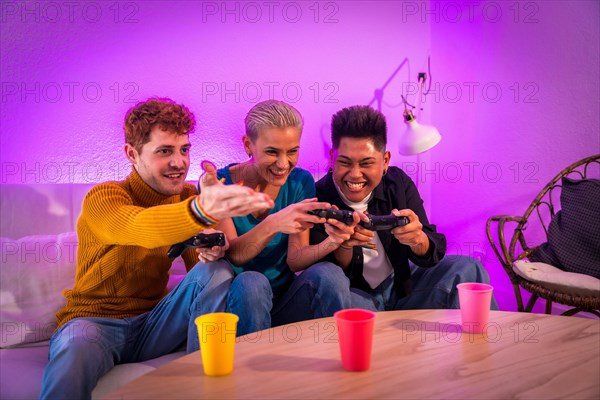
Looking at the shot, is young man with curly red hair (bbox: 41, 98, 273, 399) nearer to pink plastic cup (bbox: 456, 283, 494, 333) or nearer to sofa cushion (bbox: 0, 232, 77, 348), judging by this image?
sofa cushion (bbox: 0, 232, 77, 348)

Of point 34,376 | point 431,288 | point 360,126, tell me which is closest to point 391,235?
point 431,288

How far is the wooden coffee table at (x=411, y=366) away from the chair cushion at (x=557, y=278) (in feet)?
2.51

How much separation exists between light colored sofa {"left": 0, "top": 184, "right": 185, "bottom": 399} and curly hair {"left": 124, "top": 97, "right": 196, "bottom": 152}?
1.63ft

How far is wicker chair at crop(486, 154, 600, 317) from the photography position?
2.03 meters

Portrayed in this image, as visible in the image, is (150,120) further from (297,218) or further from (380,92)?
(380,92)

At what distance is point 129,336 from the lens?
1.55 metres

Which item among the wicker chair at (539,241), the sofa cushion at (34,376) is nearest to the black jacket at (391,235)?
the wicker chair at (539,241)

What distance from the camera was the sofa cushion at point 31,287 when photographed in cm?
171

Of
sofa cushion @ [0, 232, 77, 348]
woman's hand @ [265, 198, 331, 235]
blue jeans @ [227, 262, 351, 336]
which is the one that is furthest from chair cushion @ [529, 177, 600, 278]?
sofa cushion @ [0, 232, 77, 348]

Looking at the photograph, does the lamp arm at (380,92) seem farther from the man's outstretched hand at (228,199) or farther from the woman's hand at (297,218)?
the man's outstretched hand at (228,199)

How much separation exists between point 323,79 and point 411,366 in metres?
1.96

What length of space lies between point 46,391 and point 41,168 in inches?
52.3

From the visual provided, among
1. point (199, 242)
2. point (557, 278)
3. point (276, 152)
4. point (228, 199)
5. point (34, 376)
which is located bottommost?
point (34, 376)

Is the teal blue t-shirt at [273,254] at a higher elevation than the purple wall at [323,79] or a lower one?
lower
